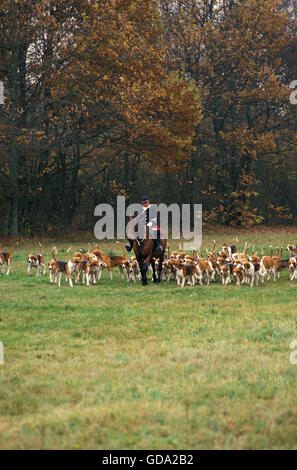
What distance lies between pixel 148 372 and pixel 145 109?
69.9 feet

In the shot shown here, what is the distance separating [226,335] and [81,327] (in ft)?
7.52

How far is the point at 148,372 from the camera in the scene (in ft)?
23.3

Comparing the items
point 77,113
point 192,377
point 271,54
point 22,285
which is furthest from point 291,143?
point 192,377

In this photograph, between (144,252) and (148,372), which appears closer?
(148,372)

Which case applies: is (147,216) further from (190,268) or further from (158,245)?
(190,268)

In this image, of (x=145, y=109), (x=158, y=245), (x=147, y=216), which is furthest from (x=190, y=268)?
(x=145, y=109)

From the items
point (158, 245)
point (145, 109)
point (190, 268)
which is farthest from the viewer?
point (145, 109)

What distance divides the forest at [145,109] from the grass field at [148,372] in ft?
47.8

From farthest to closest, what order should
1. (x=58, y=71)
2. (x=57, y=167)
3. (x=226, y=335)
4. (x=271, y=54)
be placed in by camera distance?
(x=271, y=54) < (x=57, y=167) < (x=58, y=71) < (x=226, y=335)

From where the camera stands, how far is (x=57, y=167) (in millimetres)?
28422

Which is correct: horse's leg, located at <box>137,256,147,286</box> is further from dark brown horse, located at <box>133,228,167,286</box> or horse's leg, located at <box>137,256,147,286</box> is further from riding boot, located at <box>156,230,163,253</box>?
riding boot, located at <box>156,230,163,253</box>
